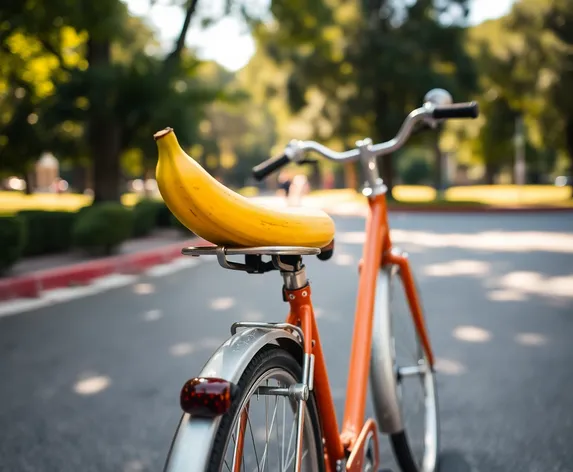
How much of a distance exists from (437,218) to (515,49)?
1270 centimetres

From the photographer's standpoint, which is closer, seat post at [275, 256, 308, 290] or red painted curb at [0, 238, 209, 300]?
seat post at [275, 256, 308, 290]

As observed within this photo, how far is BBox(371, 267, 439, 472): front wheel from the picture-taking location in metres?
2.54

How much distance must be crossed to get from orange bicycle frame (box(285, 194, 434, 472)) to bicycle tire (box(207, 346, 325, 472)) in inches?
2.8

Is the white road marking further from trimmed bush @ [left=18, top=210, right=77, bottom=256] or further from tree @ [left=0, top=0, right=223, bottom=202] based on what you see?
tree @ [left=0, top=0, right=223, bottom=202]

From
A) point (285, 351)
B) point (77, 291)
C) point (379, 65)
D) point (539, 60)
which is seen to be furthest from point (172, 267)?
point (539, 60)

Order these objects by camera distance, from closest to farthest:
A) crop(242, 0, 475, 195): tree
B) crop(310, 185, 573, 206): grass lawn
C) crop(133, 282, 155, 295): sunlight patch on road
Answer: crop(133, 282, 155, 295): sunlight patch on road
crop(310, 185, 573, 206): grass lawn
crop(242, 0, 475, 195): tree

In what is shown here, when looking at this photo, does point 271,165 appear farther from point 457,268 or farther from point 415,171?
point 415,171

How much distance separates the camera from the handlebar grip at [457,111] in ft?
8.59

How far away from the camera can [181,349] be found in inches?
203

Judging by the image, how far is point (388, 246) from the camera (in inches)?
113

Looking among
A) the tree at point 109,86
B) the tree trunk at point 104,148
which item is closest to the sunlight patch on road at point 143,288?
the tree at point 109,86

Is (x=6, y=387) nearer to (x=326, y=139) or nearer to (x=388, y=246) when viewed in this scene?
(x=388, y=246)

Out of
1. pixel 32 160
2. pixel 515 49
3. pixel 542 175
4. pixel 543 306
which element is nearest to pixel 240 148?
pixel 542 175

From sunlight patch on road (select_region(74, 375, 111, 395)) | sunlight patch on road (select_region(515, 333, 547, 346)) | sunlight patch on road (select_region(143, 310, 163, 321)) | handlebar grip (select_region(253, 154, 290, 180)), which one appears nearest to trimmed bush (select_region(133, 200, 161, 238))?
sunlight patch on road (select_region(143, 310, 163, 321))
